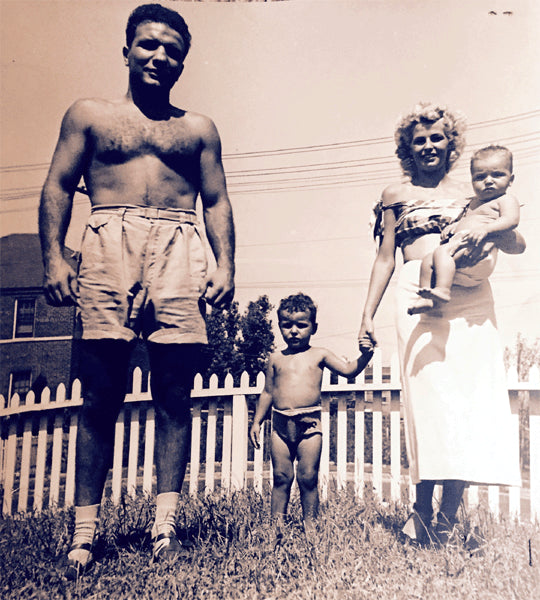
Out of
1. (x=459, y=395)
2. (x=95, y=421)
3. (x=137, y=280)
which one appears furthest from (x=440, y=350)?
(x=95, y=421)

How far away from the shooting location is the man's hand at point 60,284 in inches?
81.4

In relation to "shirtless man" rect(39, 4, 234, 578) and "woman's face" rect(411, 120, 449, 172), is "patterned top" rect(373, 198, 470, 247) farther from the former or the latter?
"shirtless man" rect(39, 4, 234, 578)

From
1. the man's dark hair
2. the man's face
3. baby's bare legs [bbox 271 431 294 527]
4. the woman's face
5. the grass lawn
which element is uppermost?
the man's dark hair

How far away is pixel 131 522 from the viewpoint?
2.42 m

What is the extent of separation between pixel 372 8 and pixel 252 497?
2435mm

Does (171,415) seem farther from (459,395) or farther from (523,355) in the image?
(523,355)

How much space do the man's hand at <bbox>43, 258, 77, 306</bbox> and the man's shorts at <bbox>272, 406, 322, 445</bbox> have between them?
0.95 metres

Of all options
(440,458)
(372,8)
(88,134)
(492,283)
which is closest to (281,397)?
(440,458)

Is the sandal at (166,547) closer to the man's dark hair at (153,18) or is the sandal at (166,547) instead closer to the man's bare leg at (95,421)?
the man's bare leg at (95,421)

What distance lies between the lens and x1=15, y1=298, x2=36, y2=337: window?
8.01 ft

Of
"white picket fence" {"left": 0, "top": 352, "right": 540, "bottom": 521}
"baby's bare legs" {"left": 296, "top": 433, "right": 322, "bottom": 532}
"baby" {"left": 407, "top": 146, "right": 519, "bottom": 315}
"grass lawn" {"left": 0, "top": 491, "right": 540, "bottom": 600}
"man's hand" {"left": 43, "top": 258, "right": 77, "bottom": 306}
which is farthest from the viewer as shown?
"white picket fence" {"left": 0, "top": 352, "right": 540, "bottom": 521}

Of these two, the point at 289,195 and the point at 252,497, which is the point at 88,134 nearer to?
the point at 289,195

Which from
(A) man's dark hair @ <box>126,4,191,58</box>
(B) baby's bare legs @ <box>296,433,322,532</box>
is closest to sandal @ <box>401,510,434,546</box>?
(B) baby's bare legs @ <box>296,433,322,532</box>

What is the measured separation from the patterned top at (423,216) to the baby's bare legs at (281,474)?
39.9 inches
